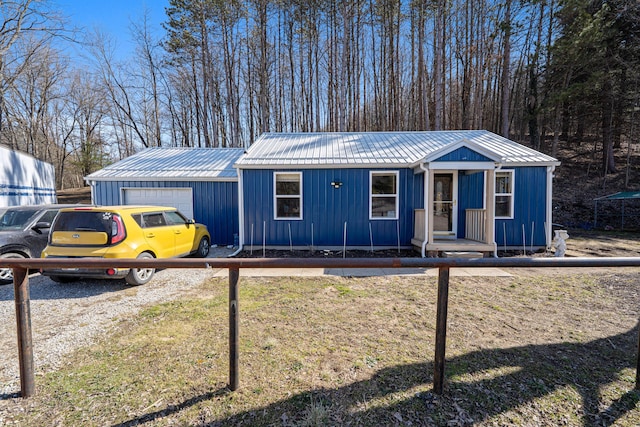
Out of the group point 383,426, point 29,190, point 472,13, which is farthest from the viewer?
point 472,13

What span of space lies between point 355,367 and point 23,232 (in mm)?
7287

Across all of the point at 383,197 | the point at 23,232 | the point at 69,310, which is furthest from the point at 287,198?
the point at 23,232

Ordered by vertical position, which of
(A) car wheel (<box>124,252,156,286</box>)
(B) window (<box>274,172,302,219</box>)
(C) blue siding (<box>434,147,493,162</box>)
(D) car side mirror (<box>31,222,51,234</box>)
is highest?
(C) blue siding (<box>434,147,493,162</box>)

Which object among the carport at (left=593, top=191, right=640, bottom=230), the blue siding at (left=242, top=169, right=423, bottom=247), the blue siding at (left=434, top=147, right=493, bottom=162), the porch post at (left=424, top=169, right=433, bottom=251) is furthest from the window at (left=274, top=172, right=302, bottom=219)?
the carport at (left=593, top=191, right=640, bottom=230)

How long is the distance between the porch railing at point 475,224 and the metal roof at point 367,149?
61.7 inches

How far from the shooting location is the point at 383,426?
78.9 inches

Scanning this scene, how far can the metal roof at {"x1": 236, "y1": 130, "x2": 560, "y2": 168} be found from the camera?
853 centimetres

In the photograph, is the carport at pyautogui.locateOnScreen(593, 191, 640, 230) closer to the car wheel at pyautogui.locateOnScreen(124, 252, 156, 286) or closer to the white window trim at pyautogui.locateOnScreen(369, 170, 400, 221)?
the white window trim at pyautogui.locateOnScreen(369, 170, 400, 221)

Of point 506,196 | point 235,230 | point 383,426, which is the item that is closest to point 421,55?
point 506,196

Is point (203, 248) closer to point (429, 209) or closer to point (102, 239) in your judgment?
point (102, 239)

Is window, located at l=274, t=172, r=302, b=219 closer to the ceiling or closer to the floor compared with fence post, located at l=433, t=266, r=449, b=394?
closer to the ceiling

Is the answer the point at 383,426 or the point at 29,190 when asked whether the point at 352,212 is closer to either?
the point at 383,426

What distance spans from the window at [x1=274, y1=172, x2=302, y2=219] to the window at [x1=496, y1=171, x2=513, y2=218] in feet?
20.5

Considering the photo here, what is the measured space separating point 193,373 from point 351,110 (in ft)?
69.2
